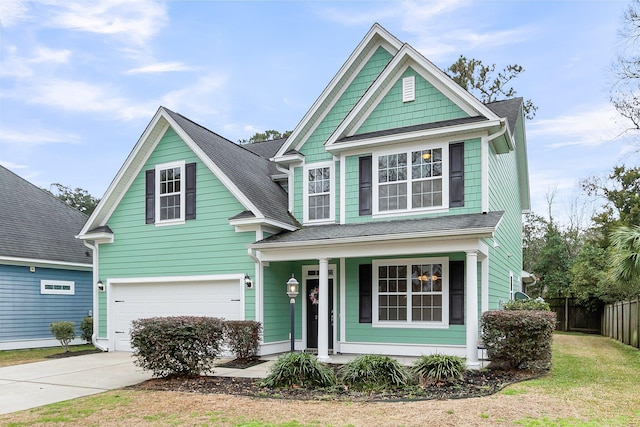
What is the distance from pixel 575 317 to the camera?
25359 mm

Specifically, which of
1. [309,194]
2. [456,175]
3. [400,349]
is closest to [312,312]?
[400,349]

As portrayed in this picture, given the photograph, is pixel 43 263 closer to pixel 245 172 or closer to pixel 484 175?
pixel 245 172

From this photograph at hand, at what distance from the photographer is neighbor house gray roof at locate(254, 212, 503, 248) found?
10.4 metres

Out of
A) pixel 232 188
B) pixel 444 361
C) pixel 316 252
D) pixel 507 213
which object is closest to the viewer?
pixel 444 361

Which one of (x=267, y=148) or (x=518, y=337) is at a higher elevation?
(x=267, y=148)

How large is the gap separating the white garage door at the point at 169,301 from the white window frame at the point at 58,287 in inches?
158

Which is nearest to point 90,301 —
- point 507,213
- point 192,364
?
point 192,364

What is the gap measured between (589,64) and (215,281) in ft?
52.2

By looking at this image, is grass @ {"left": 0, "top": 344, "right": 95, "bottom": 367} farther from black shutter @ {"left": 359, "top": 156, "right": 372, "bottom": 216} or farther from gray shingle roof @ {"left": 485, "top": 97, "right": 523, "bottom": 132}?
gray shingle roof @ {"left": 485, "top": 97, "right": 523, "bottom": 132}

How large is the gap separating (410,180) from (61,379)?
865cm

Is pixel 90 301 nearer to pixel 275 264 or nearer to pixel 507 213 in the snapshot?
pixel 275 264

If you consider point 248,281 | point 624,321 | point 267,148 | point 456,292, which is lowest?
point 624,321

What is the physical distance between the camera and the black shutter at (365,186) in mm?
13109

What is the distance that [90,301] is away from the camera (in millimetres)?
19250
